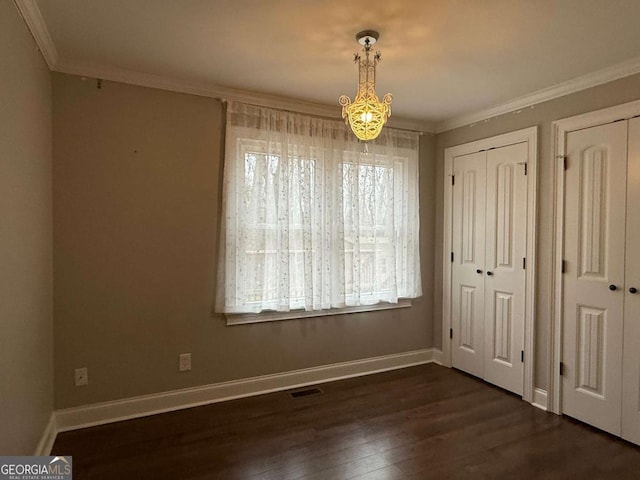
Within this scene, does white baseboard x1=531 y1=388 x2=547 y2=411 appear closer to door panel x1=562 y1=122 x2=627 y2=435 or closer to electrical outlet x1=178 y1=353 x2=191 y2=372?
door panel x1=562 y1=122 x2=627 y2=435

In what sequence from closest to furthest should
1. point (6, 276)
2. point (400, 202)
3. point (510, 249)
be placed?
1. point (6, 276)
2. point (510, 249)
3. point (400, 202)

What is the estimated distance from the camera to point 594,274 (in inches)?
103

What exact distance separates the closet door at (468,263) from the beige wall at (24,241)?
3370mm

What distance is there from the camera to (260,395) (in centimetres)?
307

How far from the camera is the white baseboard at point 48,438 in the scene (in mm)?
2125

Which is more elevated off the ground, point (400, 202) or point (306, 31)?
point (306, 31)

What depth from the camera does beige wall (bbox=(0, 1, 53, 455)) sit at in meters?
1.58

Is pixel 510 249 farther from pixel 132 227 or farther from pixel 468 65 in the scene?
pixel 132 227

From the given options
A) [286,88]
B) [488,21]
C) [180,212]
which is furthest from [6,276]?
[488,21]

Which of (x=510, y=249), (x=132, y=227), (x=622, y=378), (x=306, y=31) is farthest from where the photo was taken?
(x=510, y=249)

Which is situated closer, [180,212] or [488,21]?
[488,21]

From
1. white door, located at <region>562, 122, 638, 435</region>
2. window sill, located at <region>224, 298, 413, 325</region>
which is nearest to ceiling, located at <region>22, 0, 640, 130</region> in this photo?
white door, located at <region>562, 122, 638, 435</region>

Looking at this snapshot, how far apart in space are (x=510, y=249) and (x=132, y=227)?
9.99ft

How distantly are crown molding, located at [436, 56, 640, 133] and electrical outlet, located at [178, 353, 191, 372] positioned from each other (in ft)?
10.6
